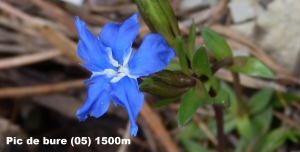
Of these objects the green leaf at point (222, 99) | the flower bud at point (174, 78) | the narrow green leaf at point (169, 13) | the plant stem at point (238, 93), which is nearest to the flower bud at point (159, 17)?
the narrow green leaf at point (169, 13)

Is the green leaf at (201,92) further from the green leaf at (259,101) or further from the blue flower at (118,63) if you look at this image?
the green leaf at (259,101)

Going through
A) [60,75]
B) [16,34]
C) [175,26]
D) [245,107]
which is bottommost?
[245,107]

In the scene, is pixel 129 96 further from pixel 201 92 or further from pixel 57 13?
pixel 57 13

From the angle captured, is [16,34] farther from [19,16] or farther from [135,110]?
[135,110]

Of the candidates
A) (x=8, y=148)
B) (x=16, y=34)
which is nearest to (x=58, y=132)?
(x=8, y=148)

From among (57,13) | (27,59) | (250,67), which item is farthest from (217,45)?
(27,59)

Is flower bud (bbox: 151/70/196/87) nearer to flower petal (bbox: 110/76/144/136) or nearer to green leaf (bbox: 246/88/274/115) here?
flower petal (bbox: 110/76/144/136)

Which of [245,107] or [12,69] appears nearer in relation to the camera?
[245,107]
